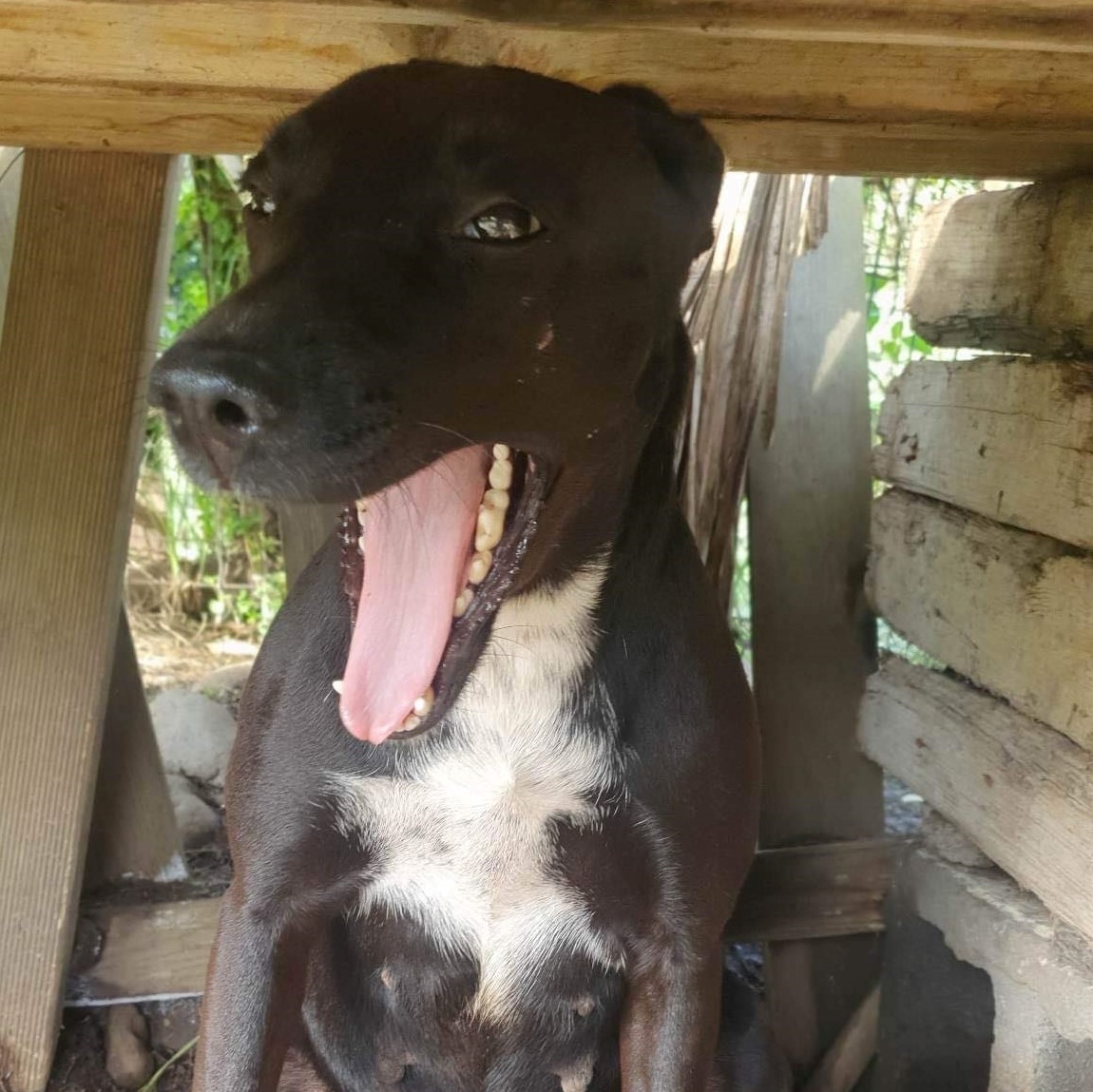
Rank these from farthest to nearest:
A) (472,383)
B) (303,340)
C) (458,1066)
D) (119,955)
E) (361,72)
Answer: (119,955)
(458,1066)
(361,72)
(472,383)
(303,340)

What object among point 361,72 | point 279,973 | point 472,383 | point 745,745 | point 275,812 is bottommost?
point 279,973

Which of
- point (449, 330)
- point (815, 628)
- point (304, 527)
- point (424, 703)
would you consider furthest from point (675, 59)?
point (815, 628)

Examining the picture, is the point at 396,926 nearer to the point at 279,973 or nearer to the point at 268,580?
the point at 279,973

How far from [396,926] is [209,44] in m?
1.26

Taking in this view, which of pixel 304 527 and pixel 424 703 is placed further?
pixel 304 527

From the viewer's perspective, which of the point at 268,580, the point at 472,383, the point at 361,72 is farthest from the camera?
the point at 268,580

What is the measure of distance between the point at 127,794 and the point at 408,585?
3.84 ft

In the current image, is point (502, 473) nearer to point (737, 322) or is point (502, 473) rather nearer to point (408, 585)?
point (408, 585)

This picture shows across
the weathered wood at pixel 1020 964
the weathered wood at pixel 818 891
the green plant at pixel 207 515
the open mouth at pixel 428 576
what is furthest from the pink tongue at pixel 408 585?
the green plant at pixel 207 515

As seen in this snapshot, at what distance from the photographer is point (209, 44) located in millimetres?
1708

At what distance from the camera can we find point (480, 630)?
1.63 metres

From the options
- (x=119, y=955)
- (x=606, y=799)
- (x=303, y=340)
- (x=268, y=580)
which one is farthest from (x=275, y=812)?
(x=268, y=580)

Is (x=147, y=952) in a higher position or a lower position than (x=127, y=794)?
lower

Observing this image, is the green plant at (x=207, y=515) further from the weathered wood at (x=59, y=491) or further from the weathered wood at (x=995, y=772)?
the weathered wood at (x=995, y=772)
